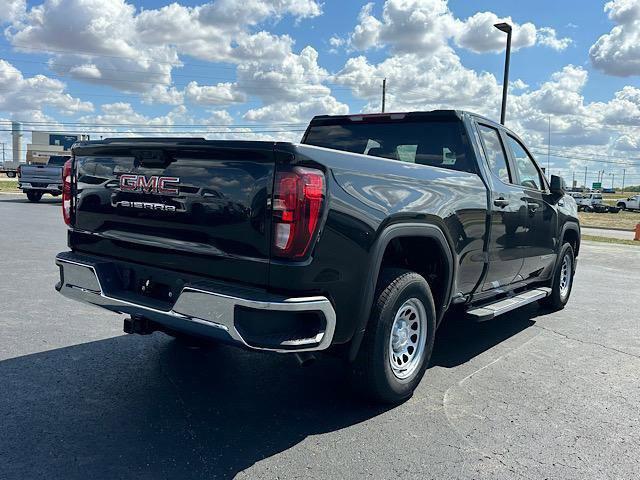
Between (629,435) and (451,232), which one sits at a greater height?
(451,232)

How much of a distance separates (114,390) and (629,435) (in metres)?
3.28

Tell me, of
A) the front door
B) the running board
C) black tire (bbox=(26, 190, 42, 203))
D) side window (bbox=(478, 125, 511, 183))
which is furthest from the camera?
black tire (bbox=(26, 190, 42, 203))

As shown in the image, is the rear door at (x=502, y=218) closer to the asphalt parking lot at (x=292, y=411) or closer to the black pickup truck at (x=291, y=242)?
the black pickup truck at (x=291, y=242)

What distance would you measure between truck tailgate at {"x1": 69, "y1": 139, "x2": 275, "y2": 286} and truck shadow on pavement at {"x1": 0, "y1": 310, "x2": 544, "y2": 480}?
92 cm

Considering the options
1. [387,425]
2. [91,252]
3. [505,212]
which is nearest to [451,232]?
[505,212]

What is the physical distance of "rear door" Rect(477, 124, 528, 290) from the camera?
475 cm

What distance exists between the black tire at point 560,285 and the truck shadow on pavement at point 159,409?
7.13 feet

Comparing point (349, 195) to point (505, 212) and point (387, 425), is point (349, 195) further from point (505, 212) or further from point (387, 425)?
point (505, 212)

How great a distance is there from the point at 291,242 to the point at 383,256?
3.13 ft

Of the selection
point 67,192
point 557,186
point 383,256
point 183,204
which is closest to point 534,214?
point 557,186

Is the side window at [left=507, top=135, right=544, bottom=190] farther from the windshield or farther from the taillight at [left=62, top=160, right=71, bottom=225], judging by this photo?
the taillight at [left=62, top=160, right=71, bottom=225]

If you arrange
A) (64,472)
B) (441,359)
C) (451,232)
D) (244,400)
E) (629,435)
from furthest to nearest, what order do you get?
1. (441,359)
2. (451,232)
3. (244,400)
4. (629,435)
5. (64,472)

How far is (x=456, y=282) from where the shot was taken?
4.21 metres

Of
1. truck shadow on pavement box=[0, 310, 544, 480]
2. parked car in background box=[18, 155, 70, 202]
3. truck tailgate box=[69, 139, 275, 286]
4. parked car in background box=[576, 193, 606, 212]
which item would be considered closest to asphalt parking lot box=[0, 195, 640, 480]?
truck shadow on pavement box=[0, 310, 544, 480]
